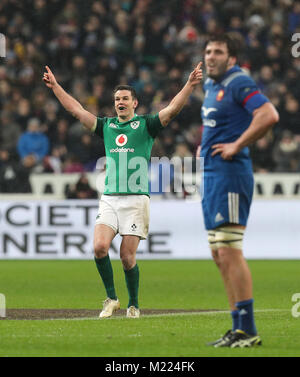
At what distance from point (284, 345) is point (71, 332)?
6.34ft

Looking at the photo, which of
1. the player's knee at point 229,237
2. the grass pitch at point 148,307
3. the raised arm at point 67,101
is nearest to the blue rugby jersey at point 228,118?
the player's knee at point 229,237

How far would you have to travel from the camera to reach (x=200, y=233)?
1953 cm

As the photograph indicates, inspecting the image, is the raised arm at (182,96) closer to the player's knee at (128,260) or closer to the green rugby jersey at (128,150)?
the green rugby jersey at (128,150)

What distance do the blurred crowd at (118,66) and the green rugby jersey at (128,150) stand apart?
9725 millimetres

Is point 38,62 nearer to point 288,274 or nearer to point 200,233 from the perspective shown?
point 200,233

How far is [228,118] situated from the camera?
776cm

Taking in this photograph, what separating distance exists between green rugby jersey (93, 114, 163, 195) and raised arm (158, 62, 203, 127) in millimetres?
138

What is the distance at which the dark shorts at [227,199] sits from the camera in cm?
762

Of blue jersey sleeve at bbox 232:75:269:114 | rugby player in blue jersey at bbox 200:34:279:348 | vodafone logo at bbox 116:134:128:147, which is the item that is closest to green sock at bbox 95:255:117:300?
vodafone logo at bbox 116:134:128:147

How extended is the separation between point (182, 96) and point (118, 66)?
14815mm

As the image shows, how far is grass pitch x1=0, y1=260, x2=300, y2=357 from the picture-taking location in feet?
25.1

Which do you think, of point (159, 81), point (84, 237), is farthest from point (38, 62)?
point (84, 237)

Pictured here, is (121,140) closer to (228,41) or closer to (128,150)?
(128,150)
